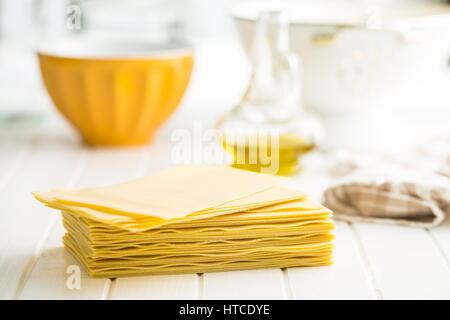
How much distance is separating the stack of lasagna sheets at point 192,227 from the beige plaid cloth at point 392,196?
0.63 feet

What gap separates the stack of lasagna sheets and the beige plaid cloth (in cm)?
19

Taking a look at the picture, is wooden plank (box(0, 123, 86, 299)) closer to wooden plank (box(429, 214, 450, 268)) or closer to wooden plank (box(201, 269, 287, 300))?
wooden plank (box(201, 269, 287, 300))

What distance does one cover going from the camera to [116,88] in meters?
1.31

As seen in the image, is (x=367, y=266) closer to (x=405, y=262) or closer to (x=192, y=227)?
(x=405, y=262)

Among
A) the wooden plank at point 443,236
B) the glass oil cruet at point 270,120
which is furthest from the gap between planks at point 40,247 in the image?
the wooden plank at point 443,236

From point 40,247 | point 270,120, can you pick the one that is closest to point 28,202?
point 40,247

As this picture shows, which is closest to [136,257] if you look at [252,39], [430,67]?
[252,39]

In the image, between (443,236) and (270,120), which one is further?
(270,120)

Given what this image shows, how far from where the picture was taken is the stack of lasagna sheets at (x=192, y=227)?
775 millimetres

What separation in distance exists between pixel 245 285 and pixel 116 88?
0.62 m

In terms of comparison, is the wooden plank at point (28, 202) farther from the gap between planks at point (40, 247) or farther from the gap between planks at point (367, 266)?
the gap between planks at point (367, 266)

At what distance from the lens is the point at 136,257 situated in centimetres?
80

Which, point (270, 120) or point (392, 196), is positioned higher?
point (270, 120)
